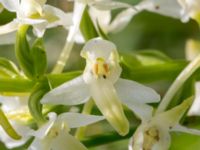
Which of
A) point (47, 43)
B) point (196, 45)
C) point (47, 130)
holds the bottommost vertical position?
point (47, 43)

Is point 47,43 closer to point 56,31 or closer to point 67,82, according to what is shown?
point 56,31

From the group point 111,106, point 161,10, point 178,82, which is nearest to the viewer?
point 111,106

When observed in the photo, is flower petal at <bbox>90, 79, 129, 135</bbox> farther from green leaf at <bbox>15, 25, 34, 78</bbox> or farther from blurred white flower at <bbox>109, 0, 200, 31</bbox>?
blurred white flower at <bbox>109, 0, 200, 31</bbox>

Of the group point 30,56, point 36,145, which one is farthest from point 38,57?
point 36,145

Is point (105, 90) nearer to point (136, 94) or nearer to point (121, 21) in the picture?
point (136, 94)

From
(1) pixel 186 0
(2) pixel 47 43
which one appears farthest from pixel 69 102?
(2) pixel 47 43

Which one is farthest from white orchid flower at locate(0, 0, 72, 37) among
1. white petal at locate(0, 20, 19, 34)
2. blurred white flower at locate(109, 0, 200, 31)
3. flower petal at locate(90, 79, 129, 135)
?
blurred white flower at locate(109, 0, 200, 31)
